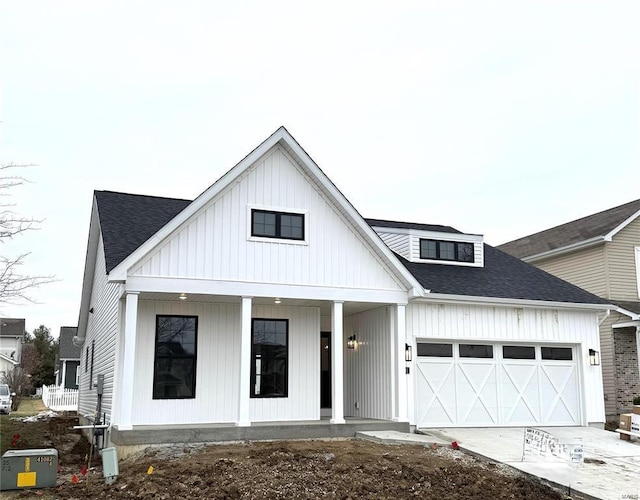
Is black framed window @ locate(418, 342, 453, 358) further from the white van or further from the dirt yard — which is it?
the white van

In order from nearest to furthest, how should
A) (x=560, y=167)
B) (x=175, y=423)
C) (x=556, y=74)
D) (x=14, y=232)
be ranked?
(x=14, y=232) < (x=175, y=423) < (x=556, y=74) < (x=560, y=167)

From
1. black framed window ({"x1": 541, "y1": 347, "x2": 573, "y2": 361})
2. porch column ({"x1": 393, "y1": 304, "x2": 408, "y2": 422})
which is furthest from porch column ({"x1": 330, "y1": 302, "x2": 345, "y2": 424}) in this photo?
black framed window ({"x1": 541, "y1": 347, "x2": 573, "y2": 361})

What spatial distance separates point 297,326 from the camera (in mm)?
14555

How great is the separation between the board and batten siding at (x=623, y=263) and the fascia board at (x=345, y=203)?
402 inches

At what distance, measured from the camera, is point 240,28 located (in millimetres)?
13945

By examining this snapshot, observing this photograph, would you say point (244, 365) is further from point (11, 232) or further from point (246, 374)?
point (11, 232)

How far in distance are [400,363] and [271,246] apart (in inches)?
156

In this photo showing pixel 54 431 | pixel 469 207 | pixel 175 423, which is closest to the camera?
pixel 175 423

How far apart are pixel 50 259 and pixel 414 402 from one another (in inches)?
549

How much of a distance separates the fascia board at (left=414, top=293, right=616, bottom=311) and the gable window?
2.66 m

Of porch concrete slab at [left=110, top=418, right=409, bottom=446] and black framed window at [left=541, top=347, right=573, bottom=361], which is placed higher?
black framed window at [left=541, top=347, right=573, bottom=361]

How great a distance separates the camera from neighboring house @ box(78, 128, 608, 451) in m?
12.6

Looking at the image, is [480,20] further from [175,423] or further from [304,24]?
[175,423]

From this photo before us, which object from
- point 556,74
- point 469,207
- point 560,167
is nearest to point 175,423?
point 556,74
